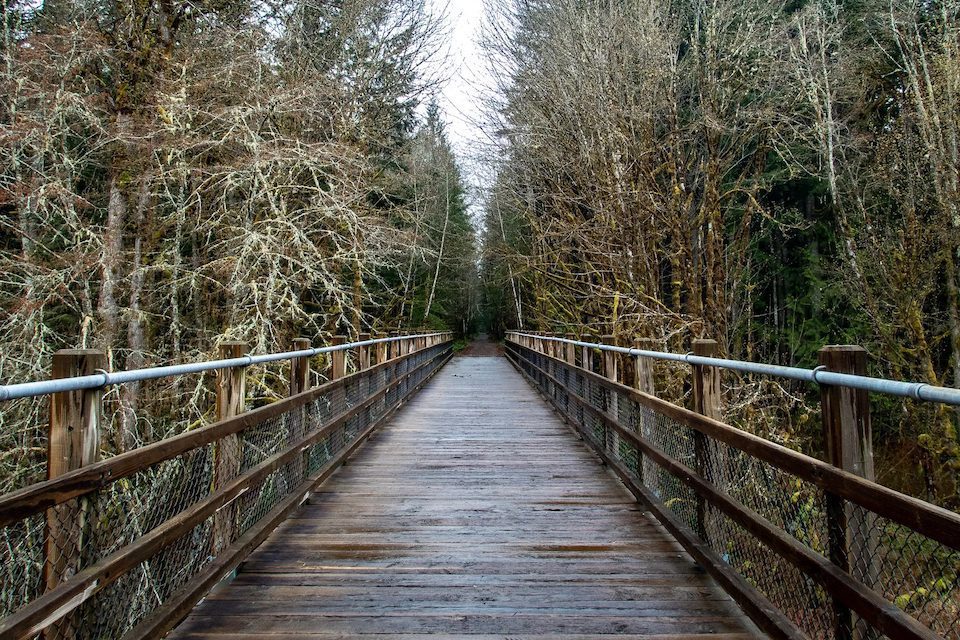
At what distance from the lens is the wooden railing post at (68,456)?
196 cm

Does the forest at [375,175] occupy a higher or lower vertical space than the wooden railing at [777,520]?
higher

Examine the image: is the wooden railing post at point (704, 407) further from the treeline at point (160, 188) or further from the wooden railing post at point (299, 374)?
the treeline at point (160, 188)

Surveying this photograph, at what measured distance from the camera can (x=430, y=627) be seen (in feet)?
8.52

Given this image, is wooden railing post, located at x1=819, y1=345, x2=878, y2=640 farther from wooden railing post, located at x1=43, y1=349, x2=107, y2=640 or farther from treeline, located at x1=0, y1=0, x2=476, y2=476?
treeline, located at x1=0, y1=0, x2=476, y2=476

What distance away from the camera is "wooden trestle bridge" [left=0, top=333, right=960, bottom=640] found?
2.00 meters

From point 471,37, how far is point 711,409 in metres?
11.2

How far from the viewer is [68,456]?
2008 mm

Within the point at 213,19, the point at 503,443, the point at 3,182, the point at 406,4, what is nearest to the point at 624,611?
the point at 503,443

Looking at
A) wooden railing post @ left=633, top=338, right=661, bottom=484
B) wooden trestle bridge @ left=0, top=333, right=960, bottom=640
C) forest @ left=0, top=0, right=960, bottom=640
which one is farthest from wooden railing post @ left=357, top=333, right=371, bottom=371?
wooden railing post @ left=633, top=338, right=661, bottom=484

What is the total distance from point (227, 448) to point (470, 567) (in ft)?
4.75

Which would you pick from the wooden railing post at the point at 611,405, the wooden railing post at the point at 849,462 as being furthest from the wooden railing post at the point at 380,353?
the wooden railing post at the point at 849,462

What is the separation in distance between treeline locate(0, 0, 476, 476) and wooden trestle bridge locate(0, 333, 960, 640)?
3114 millimetres

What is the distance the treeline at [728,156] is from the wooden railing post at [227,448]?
545 centimetres

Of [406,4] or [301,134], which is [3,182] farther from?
[406,4]
